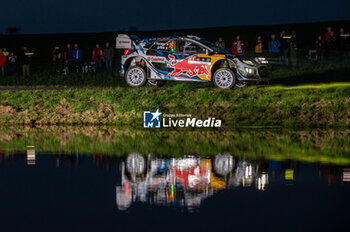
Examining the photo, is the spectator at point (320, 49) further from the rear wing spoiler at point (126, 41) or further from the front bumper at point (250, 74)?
the rear wing spoiler at point (126, 41)

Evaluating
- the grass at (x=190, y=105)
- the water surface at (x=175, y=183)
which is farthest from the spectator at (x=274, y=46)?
the water surface at (x=175, y=183)

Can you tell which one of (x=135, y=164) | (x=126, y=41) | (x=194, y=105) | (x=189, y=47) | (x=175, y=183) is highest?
(x=126, y=41)

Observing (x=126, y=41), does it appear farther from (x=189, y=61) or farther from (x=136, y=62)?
(x=189, y=61)

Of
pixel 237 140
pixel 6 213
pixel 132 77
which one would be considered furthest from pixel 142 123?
pixel 6 213

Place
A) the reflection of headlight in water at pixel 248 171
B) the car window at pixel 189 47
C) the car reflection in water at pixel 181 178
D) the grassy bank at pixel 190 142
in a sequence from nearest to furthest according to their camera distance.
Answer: the car reflection in water at pixel 181 178
the reflection of headlight in water at pixel 248 171
the grassy bank at pixel 190 142
the car window at pixel 189 47

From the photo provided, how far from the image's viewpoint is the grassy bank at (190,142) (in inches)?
502

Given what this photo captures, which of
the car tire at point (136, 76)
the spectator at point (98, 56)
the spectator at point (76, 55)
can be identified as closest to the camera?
the car tire at point (136, 76)

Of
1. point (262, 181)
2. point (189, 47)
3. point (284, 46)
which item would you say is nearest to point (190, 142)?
point (262, 181)

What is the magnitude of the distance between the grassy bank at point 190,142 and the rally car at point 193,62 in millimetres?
3096

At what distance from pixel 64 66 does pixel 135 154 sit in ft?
68.1

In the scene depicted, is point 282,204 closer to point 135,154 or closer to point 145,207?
point 145,207

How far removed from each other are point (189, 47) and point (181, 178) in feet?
34.6

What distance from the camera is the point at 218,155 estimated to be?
12.5 m

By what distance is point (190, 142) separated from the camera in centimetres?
1461
